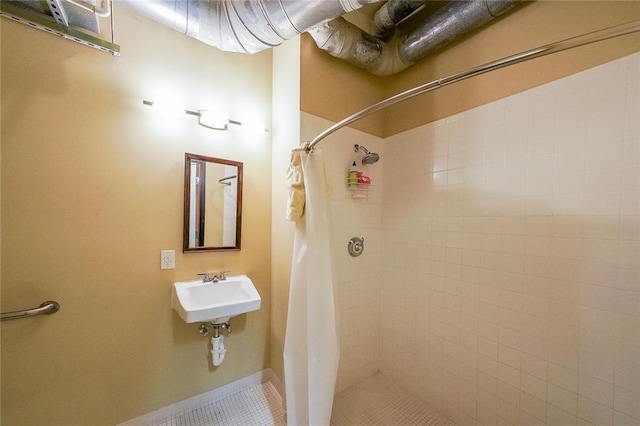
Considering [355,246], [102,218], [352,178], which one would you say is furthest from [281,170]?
[102,218]

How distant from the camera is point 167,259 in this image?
150 cm

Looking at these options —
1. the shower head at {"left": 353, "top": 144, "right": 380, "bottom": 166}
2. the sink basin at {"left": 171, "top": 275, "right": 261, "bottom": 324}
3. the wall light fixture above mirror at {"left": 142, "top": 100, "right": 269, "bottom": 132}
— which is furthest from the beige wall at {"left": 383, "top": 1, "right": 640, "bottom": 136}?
the sink basin at {"left": 171, "top": 275, "right": 261, "bottom": 324}

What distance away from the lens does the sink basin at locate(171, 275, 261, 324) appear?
4.34 feet

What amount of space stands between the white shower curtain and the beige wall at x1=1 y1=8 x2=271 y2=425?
70cm

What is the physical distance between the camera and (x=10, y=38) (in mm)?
1127

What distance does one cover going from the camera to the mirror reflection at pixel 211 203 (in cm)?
156

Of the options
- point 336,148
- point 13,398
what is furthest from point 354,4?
point 13,398

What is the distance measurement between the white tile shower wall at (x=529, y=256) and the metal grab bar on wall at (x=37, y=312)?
2.11 meters

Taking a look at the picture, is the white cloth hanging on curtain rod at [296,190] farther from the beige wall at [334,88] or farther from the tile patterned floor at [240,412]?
the tile patterned floor at [240,412]

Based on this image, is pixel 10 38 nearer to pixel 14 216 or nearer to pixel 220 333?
pixel 14 216

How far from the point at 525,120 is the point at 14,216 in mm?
2645

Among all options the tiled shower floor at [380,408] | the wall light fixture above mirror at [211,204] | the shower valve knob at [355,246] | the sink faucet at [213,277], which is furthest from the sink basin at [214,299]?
the tiled shower floor at [380,408]

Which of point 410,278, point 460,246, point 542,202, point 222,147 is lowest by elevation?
point 410,278

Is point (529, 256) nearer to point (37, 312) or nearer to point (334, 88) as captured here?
point (334, 88)
